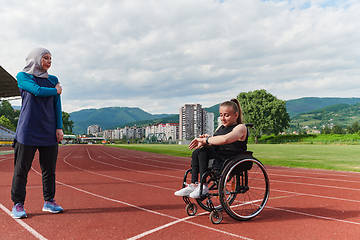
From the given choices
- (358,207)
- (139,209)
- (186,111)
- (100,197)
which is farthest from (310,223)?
(186,111)

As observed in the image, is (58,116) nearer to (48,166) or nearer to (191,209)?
(48,166)

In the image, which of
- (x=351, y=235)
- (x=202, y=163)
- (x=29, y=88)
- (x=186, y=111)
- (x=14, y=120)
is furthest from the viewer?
(x=186, y=111)

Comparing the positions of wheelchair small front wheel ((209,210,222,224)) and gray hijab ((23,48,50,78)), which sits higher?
gray hijab ((23,48,50,78))

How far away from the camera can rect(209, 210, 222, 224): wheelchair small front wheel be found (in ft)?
9.87

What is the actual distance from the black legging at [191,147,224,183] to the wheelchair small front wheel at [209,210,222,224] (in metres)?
0.44

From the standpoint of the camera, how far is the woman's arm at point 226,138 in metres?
3.06

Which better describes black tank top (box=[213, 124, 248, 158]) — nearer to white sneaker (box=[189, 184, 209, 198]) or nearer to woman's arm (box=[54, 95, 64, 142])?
white sneaker (box=[189, 184, 209, 198])

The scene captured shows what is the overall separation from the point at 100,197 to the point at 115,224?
1680mm

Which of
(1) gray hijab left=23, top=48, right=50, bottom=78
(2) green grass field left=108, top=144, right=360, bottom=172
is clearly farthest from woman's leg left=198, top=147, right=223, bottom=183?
(2) green grass field left=108, top=144, right=360, bottom=172

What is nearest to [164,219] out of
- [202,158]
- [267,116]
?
[202,158]

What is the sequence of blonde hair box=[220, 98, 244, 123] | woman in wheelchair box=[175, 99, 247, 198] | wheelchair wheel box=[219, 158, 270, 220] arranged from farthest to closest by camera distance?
1. blonde hair box=[220, 98, 244, 123]
2. woman in wheelchair box=[175, 99, 247, 198]
3. wheelchair wheel box=[219, 158, 270, 220]

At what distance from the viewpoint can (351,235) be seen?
2.66 metres

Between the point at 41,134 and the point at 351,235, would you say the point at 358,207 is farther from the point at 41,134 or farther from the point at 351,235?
the point at 41,134

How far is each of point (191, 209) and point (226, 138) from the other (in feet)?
3.71
